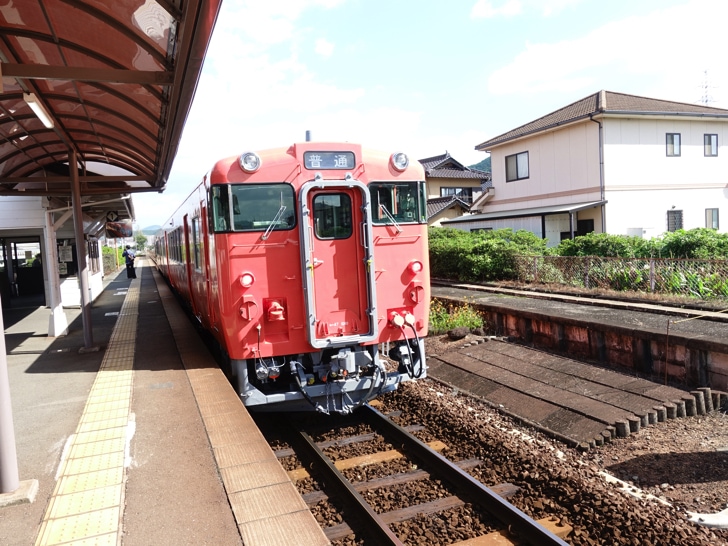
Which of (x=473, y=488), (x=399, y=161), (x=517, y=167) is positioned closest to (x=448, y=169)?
(x=517, y=167)

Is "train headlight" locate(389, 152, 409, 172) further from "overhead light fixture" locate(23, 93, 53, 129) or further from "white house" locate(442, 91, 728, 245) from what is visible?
"white house" locate(442, 91, 728, 245)

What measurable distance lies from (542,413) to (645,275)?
5551 millimetres

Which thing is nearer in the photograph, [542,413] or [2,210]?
[542,413]

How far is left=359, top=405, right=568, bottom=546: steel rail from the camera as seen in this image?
388cm

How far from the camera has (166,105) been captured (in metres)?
6.16

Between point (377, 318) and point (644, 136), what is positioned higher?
point (644, 136)

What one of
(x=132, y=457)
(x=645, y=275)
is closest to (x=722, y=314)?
(x=645, y=275)

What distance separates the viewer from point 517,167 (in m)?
23.6

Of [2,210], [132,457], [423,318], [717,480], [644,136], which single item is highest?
[644,136]

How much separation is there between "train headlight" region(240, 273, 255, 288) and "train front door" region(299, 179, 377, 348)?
55 centimetres

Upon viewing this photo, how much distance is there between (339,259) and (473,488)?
8.69ft

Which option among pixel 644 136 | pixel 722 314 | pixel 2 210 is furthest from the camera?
pixel 644 136

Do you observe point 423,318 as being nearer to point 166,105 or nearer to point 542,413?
point 542,413

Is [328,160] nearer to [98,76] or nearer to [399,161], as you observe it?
[399,161]
